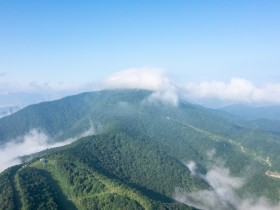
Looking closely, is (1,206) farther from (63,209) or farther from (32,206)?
(63,209)

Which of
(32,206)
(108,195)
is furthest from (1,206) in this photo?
(108,195)

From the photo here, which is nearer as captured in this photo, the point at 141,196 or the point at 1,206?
the point at 1,206

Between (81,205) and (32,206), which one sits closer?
(32,206)

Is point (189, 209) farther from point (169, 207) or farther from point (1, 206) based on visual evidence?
point (1, 206)

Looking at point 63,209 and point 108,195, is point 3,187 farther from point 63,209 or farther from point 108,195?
point 108,195

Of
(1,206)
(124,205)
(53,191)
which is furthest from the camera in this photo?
(53,191)

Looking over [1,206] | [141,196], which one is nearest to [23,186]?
[1,206]

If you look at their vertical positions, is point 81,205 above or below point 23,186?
Result: below

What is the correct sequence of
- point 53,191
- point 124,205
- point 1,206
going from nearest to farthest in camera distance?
point 1,206, point 124,205, point 53,191
